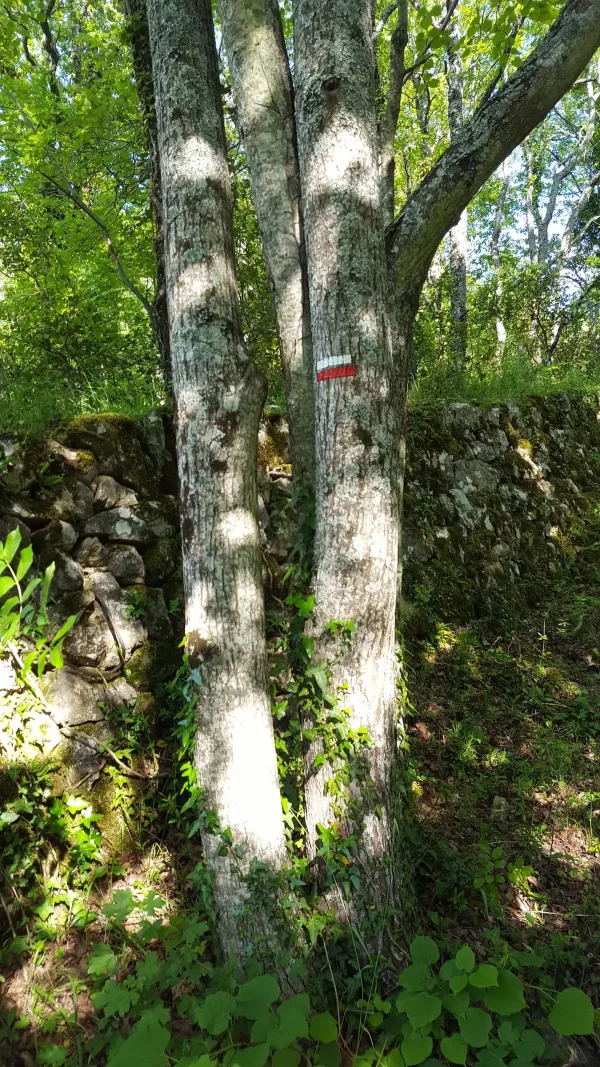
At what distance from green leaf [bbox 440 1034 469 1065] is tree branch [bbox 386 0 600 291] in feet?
9.77

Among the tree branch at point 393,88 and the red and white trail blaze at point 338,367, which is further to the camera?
the tree branch at point 393,88

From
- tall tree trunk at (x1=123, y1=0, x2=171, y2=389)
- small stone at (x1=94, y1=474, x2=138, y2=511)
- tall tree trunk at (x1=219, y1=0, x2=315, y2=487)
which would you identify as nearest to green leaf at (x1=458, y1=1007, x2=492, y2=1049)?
tall tree trunk at (x1=219, y1=0, x2=315, y2=487)

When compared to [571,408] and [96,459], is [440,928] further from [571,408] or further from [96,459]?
[571,408]

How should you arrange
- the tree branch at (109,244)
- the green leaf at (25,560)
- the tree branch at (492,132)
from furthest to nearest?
the tree branch at (109,244), the tree branch at (492,132), the green leaf at (25,560)

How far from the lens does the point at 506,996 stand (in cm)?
188

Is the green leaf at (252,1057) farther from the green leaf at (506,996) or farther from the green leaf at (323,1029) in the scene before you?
the green leaf at (506,996)

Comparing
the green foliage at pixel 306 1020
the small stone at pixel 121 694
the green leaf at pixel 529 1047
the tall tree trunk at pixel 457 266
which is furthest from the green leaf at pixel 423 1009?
the tall tree trunk at pixel 457 266

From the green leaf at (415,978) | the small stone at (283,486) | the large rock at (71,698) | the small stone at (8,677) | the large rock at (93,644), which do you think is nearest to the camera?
the green leaf at (415,978)

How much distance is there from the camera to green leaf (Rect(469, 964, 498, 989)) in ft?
6.14

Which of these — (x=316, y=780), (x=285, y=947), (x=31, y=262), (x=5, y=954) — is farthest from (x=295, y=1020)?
(x=31, y=262)

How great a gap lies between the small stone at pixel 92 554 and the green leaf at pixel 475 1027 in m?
2.67

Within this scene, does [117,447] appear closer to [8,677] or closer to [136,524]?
[136,524]

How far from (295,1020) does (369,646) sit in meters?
1.28

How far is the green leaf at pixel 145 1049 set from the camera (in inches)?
63.9
